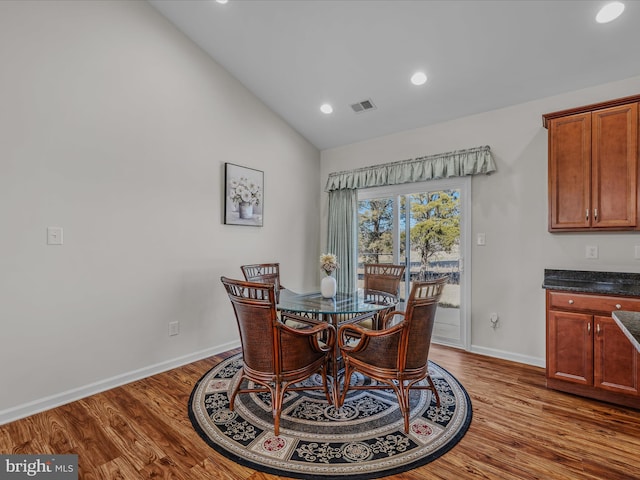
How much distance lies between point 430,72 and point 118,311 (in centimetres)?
368

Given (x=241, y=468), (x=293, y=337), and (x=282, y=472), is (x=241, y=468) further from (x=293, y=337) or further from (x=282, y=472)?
(x=293, y=337)

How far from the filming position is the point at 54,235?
2.44m

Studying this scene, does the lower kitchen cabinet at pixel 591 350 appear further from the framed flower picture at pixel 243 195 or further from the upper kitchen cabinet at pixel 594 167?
the framed flower picture at pixel 243 195

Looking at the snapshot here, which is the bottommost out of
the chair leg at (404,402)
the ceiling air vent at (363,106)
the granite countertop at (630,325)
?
the chair leg at (404,402)

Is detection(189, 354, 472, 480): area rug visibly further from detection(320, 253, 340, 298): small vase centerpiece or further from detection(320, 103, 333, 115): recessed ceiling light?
detection(320, 103, 333, 115): recessed ceiling light

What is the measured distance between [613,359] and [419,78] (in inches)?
115

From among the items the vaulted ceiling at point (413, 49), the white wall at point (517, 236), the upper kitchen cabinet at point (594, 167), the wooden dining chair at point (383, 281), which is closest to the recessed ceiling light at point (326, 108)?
the vaulted ceiling at point (413, 49)

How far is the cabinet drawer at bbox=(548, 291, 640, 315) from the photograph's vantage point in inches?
92.2

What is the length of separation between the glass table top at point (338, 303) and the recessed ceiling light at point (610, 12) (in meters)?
2.65

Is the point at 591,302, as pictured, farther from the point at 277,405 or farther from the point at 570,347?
the point at 277,405

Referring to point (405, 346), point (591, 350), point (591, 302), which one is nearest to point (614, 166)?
point (591, 302)

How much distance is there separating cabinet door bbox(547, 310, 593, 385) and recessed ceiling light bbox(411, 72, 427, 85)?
246cm

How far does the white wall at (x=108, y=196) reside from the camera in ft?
7.50

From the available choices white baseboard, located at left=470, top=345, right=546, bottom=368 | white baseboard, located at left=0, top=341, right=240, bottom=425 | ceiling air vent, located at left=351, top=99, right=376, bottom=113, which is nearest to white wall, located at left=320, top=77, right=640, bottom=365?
white baseboard, located at left=470, top=345, right=546, bottom=368
